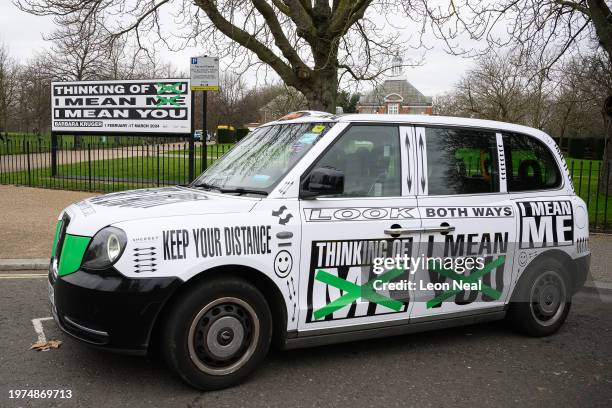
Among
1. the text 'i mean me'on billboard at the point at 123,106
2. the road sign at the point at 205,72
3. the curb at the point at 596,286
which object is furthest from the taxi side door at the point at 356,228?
the text 'i mean me'on billboard at the point at 123,106

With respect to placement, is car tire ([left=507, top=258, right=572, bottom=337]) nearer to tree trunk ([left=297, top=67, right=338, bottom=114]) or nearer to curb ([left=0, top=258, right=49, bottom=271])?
curb ([left=0, top=258, right=49, bottom=271])

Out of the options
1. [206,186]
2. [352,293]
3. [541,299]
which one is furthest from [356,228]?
[541,299]

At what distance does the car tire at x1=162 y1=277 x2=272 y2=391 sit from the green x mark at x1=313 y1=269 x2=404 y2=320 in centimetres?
44

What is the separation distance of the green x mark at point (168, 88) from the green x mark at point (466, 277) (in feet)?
42.7

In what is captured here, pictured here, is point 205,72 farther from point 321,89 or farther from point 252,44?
point 321,89

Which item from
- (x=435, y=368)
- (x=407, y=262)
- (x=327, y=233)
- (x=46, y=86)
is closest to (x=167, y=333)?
(x=327, y=233)

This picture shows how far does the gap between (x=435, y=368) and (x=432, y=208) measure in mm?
1261

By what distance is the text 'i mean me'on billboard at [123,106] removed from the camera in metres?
16.3

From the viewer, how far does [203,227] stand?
12.1 ft

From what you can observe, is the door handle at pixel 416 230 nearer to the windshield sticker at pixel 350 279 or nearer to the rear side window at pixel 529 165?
the windshield sticker at pixel 350 279

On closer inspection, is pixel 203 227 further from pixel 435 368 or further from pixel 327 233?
pixel 435 368

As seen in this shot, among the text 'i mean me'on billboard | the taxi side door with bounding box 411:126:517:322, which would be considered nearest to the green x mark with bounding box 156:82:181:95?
Answer: the text 'i mean me'on billboard

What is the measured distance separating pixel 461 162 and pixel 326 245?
1536 millimetres

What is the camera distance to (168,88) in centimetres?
1628
